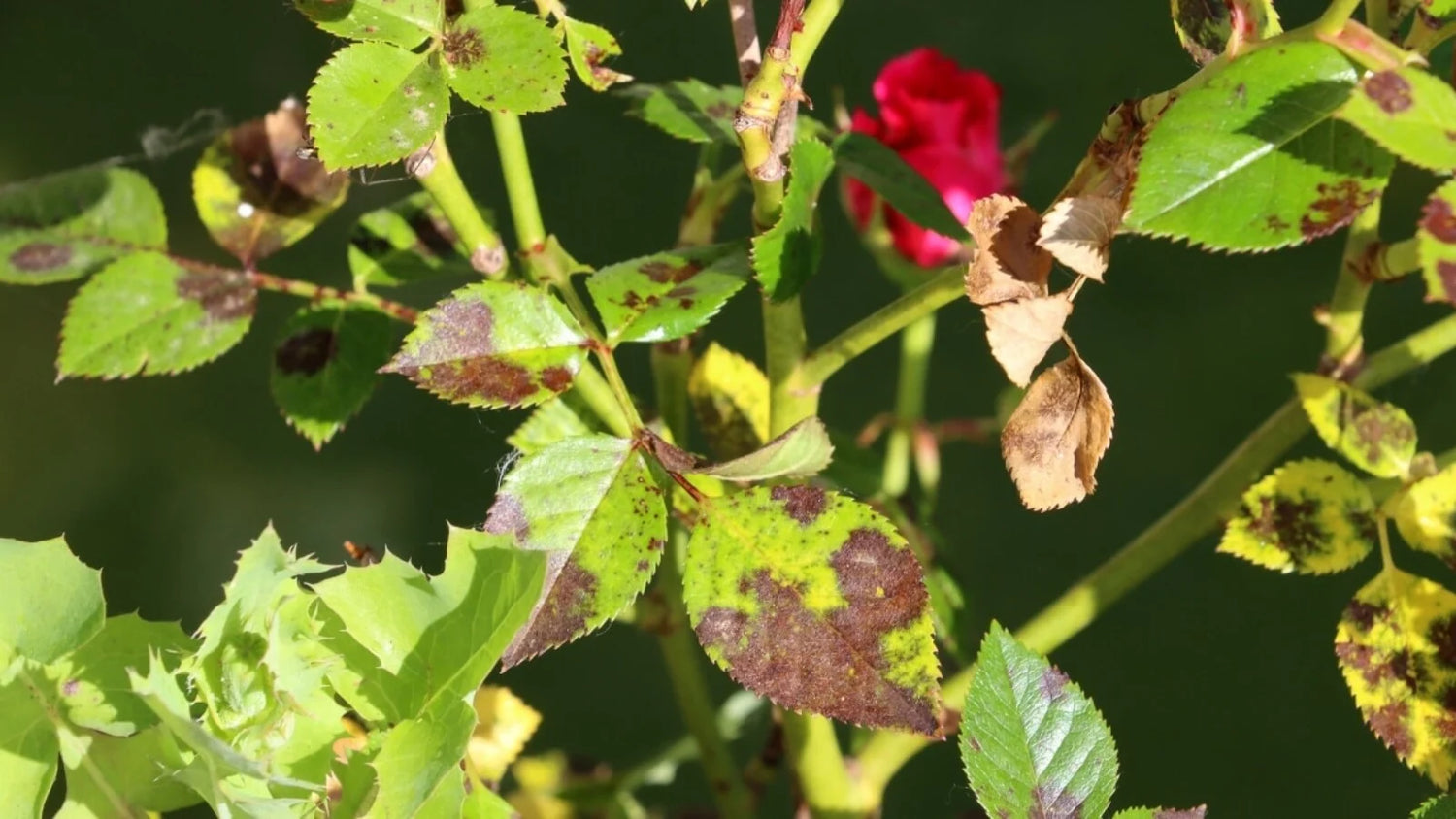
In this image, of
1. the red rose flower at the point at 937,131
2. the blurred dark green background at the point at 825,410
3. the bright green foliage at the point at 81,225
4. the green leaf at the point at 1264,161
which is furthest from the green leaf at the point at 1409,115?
the blurred dark green background at the point at 825,410

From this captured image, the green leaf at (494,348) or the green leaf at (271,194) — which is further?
the green leaf at (271,194)

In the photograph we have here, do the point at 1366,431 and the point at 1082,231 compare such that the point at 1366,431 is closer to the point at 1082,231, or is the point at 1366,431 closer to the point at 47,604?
the point at 1082,231

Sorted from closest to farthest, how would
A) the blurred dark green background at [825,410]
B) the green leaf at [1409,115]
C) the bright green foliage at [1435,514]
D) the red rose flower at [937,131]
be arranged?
the green leaf at [1409,115] < the bright green foliage at [1435,514] < the red rose flower at [937,131] < the blurred dark green background at [825,410]

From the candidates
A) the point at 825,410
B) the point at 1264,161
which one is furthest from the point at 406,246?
the point at 825,410

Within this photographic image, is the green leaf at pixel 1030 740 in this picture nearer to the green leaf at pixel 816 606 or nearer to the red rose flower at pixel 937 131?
the green leaf at pixel 816 606

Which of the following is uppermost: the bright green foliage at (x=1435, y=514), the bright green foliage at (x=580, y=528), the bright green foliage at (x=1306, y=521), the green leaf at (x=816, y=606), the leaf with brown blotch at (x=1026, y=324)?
the leaf with brown blotch at (x=1026, y=324)
